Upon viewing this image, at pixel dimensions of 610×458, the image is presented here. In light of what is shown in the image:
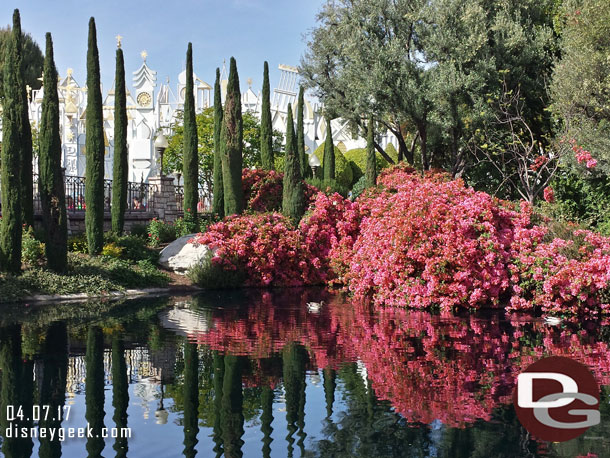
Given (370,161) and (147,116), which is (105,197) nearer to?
(370,161)

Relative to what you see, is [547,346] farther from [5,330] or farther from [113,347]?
[5,330]

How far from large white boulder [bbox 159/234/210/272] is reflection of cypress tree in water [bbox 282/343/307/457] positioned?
10728 mm

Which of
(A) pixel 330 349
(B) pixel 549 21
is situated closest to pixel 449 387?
(A) pixel 330 349

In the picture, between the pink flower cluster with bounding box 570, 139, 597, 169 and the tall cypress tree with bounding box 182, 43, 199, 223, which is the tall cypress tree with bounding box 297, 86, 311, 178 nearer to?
the tall cypress tree with bounding box 182, 43, 199, 223

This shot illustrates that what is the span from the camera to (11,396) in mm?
6684

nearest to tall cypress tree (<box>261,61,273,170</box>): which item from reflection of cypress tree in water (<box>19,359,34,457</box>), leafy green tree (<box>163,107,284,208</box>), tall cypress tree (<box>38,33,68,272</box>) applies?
leafy green tree (<box>163,107,284,208</box>)

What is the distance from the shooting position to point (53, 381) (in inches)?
290

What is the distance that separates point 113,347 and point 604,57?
15978mm

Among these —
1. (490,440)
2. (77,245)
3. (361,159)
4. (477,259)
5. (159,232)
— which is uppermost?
(361,159)

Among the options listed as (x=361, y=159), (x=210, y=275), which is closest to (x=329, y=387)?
(x=210, y=275)

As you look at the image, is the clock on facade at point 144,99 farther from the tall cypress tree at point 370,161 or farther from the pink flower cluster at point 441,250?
the pink flower cluster at point 441,250

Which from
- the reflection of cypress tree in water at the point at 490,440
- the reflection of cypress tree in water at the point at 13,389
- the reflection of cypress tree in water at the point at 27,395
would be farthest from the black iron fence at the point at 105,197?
the reflection of cypress tree in water at the point at 490,440

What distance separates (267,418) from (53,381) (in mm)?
2791

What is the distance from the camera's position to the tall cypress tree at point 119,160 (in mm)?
22109
